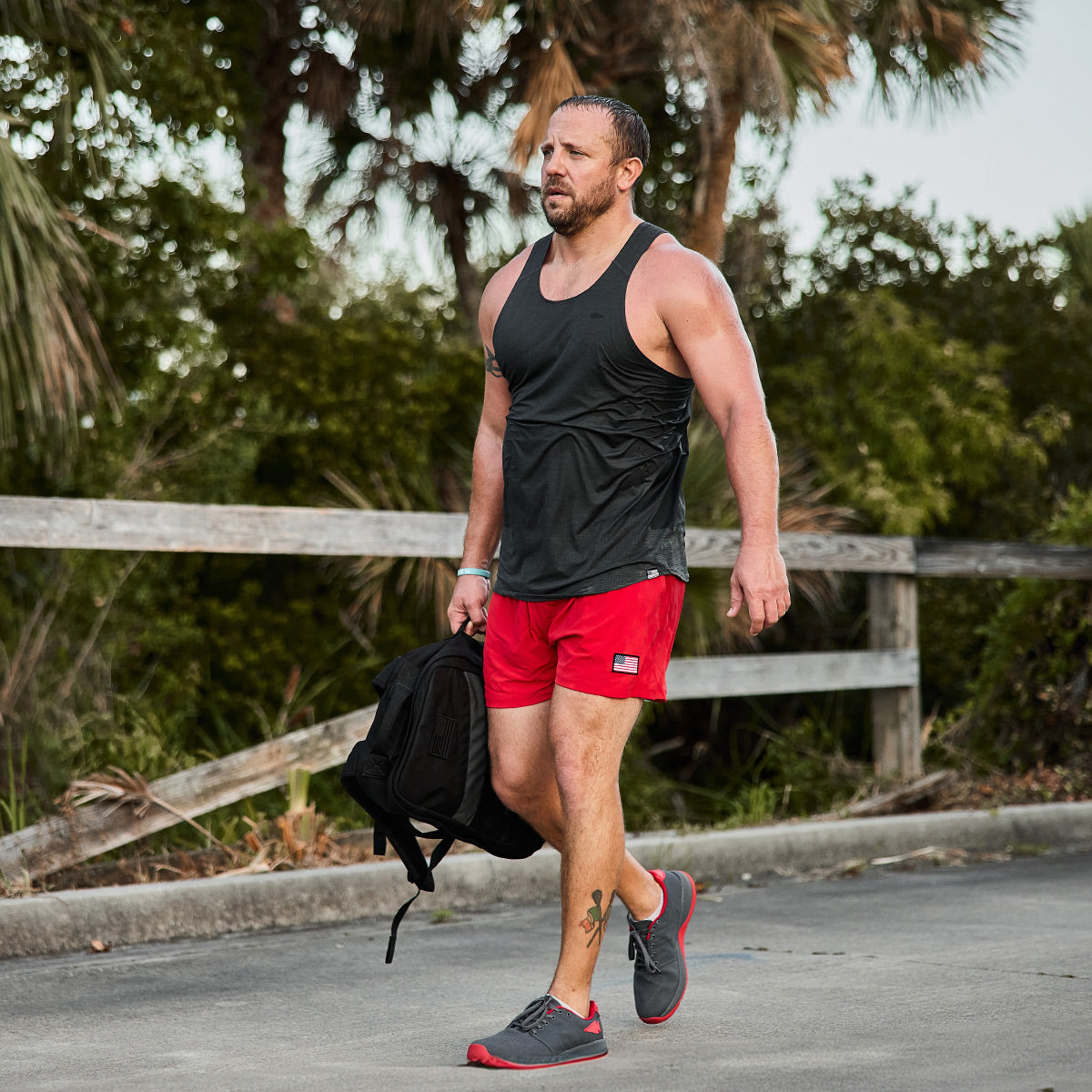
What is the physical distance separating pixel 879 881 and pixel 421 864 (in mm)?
2656

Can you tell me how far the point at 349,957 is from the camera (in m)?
4.12

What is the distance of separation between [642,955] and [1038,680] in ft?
15.4

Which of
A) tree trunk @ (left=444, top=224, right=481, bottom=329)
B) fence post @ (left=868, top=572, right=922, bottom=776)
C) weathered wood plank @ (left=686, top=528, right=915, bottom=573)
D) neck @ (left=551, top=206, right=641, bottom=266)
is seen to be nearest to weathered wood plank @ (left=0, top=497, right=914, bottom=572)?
weathered wood plank @ (left=686, top=528, right=915, bottom=573)

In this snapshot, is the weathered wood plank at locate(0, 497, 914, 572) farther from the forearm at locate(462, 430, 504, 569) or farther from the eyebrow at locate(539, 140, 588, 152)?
the eyebrow at locate(539, 140, 588, 152)

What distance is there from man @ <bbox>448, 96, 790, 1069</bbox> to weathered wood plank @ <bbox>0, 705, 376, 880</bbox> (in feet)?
6.32

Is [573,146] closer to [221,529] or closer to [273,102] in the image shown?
[221,529]

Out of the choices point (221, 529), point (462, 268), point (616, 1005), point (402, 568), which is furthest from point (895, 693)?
point (462, 268)

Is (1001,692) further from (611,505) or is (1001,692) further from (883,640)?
(611,505)

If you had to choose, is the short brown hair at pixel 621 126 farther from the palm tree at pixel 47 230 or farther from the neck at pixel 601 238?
the palm tree at pixel 47 230

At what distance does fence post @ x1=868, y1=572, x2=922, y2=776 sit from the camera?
22.8 feet

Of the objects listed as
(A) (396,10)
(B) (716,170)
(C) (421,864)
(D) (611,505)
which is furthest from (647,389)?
(B) (716,170)

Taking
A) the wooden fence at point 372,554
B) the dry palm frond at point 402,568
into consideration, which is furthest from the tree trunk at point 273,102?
the wooden fence at point 372,554

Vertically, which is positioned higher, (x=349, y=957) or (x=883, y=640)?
(x=883, y=640)

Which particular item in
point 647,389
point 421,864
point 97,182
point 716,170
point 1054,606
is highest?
point 716,170
